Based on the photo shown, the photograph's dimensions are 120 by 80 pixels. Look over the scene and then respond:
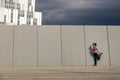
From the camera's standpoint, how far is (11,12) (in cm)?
9994

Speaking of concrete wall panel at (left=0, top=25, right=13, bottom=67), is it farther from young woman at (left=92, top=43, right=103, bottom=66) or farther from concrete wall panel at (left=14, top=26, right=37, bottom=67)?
young woman at (left=92, top=43, right=103, bottom=66)

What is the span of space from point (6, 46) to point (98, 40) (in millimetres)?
5711

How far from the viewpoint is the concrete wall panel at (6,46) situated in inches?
697

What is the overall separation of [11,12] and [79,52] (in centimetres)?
8444

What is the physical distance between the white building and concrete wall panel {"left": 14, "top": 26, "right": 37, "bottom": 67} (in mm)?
77538

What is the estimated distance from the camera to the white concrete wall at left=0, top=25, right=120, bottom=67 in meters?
17.8

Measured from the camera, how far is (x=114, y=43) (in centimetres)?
1836

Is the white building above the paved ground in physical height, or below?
above

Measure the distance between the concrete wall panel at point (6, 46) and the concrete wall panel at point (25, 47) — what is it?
303mm

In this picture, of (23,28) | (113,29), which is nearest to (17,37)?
(23,28)

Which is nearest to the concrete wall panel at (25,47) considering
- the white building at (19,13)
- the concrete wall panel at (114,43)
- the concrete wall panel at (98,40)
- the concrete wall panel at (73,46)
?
the concrete wall panel at (73,46)

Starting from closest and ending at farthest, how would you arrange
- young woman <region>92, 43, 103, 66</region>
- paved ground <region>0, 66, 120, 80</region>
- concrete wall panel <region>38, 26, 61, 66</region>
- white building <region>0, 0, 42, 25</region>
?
paved ground <region>0, 66, 120, 80</region>
young woman <region>92, 43, 103, 66</region>
concrete wall panel <region>38, 26, 61, 66</region>
white building <region>0, 0, 42, 25</region>

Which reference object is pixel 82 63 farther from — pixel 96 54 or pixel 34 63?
pixel 34 63

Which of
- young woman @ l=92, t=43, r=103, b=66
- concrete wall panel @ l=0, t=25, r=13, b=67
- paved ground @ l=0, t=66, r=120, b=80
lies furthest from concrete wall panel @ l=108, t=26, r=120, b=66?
concrete wall panel @ l=0, t=25, r=13, b=67
